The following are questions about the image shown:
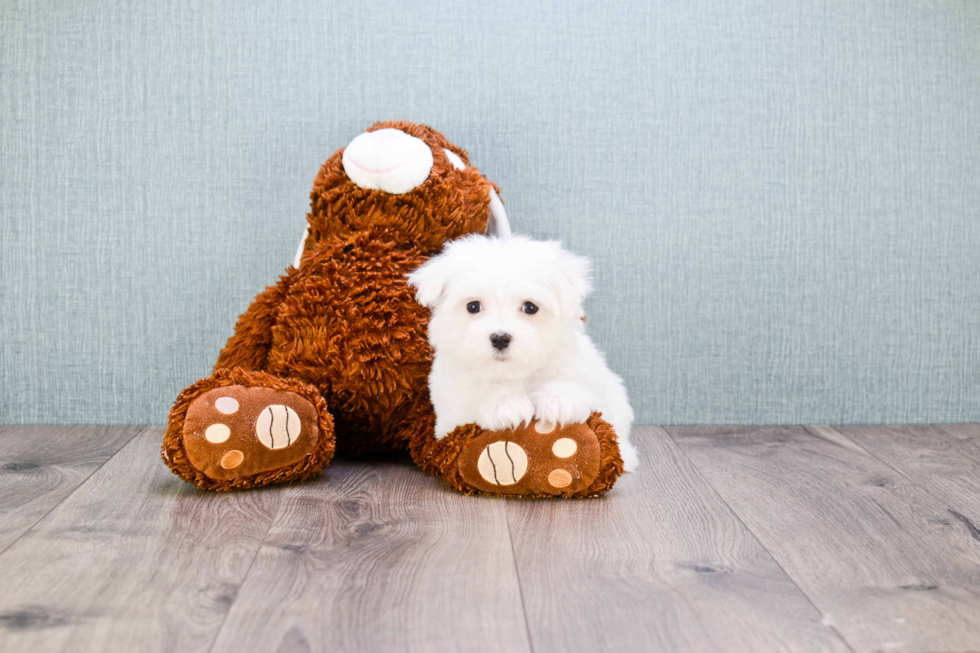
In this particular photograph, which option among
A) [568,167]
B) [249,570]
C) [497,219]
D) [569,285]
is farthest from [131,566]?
[568,167]

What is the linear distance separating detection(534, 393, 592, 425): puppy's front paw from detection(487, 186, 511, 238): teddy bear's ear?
0.42 meters

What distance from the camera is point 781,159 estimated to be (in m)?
1.71

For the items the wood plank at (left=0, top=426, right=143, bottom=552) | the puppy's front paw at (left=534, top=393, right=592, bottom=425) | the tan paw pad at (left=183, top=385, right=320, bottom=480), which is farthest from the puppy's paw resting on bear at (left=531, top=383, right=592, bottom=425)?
the wood plank at (left=0, top=426, right=143, bottom=552)

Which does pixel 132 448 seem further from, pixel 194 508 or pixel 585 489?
pixel 585 489

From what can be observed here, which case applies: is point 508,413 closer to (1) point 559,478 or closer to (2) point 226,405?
(1) point 559,478

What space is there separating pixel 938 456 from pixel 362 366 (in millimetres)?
1053

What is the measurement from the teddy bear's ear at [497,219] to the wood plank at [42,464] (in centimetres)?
79

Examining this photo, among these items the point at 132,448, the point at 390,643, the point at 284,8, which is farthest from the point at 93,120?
the point at 390,643

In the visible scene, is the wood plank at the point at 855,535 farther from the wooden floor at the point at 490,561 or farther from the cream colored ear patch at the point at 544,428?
the cream colored ear patch at the point at 544,428

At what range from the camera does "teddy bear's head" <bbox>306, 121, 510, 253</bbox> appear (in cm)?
138

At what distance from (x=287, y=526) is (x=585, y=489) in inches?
16.5

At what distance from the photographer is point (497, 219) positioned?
5.04 feet

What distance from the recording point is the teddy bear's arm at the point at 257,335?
4.71 ft

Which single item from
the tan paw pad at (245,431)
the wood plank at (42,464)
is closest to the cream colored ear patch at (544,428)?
the tan paw pad at (245,431)
